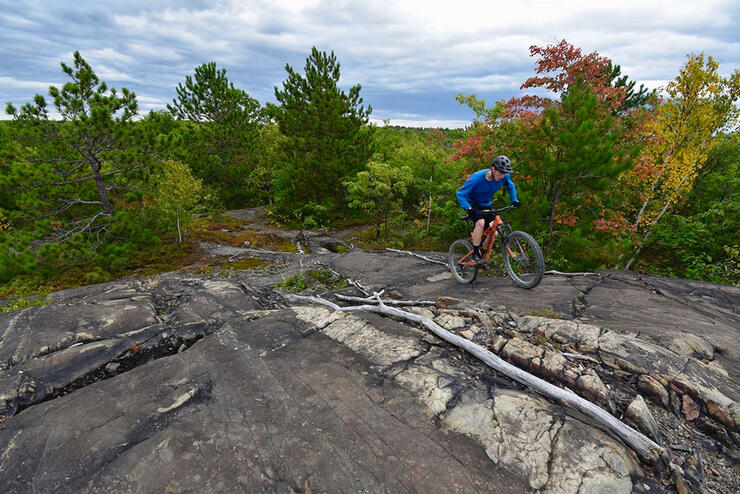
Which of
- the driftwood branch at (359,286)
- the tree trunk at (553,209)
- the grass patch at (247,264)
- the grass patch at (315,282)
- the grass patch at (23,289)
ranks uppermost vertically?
the tree trunk at (553,209)

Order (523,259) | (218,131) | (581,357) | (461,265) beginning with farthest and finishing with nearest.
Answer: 1. (218,131)
2. (461,265)
3. (523,259)
4. (581,357)

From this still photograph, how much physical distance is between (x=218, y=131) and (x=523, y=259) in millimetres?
23893

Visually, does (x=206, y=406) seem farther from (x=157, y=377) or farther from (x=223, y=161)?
(x=223, y=161)

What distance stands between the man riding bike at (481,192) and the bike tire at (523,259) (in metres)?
0.52

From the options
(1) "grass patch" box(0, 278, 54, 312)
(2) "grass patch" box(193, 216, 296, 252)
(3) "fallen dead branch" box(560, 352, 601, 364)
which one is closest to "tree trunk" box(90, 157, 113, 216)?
(1) "grass patch" box(0, 278, 54, 312)

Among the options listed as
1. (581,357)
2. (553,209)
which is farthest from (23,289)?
(553,209)

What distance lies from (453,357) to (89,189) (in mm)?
15559

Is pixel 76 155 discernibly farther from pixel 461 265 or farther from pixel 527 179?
pixel 527 179

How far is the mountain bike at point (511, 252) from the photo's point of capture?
5.31 meters

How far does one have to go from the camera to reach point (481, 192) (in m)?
5.62

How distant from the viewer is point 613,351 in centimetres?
338

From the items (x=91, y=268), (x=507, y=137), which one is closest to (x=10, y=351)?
(x=91, y=268)

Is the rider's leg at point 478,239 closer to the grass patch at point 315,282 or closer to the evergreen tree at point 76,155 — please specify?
the grass patch at point 315,282

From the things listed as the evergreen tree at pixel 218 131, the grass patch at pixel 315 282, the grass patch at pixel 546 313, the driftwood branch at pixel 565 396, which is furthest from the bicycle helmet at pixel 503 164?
the evergreen tree at pixel 218 131
